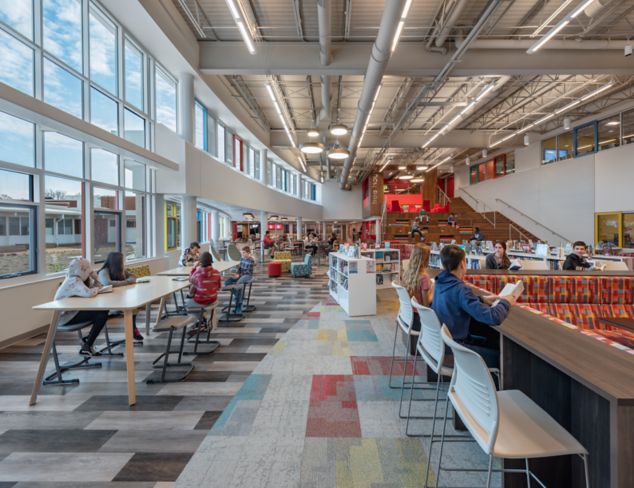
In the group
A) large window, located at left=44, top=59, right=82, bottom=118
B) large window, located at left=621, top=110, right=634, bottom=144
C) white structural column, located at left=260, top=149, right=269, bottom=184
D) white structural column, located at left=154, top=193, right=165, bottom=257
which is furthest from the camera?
white structural column, located at left=260, top=149, right=269, bottom=184

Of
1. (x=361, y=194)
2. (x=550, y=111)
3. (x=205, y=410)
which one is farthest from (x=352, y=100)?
(x=361, y=194)

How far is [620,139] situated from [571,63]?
5727 millimetres

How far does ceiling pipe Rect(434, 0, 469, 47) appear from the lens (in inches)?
226

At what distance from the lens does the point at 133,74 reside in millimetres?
7367

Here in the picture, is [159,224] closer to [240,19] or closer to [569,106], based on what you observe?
[240,19]

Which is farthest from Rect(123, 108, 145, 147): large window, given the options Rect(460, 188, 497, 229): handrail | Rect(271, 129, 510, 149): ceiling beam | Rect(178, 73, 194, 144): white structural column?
Rect(460, 188, 497, 229): handrail

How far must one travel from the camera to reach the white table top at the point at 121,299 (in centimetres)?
321

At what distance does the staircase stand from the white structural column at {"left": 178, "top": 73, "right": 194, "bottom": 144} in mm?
10305

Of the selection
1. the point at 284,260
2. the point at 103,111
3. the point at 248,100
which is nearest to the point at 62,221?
the point at 103,111

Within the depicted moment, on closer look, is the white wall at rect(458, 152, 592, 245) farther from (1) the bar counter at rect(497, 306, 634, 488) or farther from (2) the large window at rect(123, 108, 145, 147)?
(2) the large window at rect(123, 108, 145, 147)

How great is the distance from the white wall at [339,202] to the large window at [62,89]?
2075cm

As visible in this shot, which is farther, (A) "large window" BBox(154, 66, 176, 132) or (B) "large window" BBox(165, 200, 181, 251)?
(B) "large window" BBox(165, 200, 181, 251)

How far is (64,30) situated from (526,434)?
757cm

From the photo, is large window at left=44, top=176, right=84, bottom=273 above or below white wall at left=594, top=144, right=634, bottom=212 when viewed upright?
below
